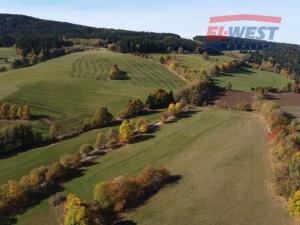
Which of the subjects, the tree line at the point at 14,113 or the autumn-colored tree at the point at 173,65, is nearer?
the tree line at the point at 14,113

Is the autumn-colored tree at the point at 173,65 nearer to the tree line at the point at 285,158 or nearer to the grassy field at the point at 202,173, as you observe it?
the grassy field at the point at 202,173

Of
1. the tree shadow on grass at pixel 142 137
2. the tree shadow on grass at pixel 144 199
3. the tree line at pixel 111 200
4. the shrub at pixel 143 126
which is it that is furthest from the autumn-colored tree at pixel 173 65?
the tree line at pixel 111 200

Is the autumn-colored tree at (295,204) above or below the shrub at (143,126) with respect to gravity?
above

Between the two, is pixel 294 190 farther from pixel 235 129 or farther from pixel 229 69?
pixel 229 69

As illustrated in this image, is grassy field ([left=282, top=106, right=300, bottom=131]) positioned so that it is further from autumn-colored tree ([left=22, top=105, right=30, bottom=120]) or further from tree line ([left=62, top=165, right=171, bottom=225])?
autumn-colored tree ([left=22, top=105, right=30, bottom=120])

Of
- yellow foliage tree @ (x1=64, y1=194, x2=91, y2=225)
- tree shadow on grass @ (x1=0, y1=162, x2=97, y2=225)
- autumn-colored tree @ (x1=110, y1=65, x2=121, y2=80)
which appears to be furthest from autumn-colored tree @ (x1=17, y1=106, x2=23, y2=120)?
autumn-colored tree @ (x1=110, y1=65, x2=121, y2=80)
